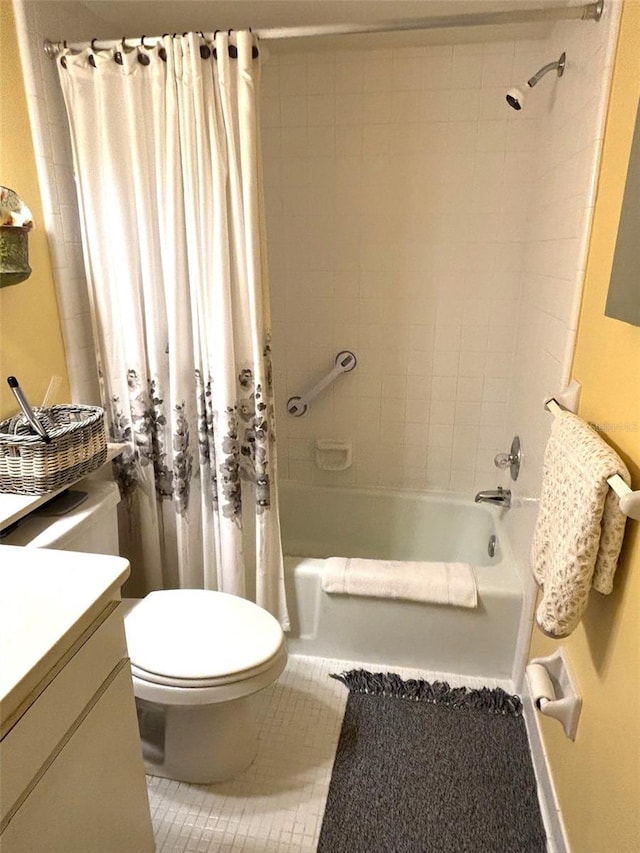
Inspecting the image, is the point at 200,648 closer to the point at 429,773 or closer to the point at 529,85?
the point at 429,773

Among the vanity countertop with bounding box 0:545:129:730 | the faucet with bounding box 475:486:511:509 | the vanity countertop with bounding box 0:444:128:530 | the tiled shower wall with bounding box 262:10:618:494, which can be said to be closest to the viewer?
the vanity countertop with bounding box 0:545:129:730

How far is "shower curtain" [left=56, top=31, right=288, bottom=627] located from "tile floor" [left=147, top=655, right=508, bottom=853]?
0.29 m

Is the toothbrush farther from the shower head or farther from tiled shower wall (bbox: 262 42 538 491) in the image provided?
the shower head

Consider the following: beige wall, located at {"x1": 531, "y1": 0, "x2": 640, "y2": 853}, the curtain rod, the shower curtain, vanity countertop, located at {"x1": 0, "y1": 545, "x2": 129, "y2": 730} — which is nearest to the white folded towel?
the shower curtain

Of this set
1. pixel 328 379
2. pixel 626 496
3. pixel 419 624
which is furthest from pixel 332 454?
pixel 626 496

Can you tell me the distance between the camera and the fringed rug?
1382 mm

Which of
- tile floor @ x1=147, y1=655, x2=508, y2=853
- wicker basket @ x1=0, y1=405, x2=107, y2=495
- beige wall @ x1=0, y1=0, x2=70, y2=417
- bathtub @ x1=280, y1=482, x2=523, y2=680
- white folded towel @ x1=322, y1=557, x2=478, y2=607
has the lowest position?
tile floor @ x1=147, y1=655, x2=508, y2=853

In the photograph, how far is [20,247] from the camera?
4.54 feet

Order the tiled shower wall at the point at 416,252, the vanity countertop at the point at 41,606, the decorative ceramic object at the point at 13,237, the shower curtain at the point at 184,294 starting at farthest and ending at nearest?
the tiled shower wall at the point at 416,252
the shower curtain at the point at 184,294
the decorative ceramic object at the point at 13,237
the vanity countertop at the point at 41,606

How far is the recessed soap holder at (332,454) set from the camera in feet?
8.06

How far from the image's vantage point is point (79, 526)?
4.66ft

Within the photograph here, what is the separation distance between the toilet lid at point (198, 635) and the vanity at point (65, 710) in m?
0.26

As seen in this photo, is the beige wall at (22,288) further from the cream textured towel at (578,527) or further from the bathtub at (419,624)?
the cream textured towel at (578,527)

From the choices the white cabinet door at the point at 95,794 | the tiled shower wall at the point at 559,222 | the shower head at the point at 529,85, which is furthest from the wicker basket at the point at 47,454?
the shower head at the point at 529,85
